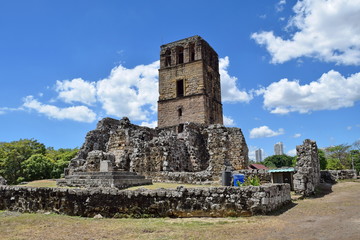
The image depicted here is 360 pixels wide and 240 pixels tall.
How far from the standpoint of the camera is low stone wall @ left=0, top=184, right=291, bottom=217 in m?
7.75

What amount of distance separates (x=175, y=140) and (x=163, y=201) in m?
10.5

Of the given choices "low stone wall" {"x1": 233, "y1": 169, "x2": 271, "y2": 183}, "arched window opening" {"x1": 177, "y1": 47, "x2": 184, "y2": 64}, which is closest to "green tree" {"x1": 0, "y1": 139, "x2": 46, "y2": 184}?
"arched window opening" {"x1": 177, "y1": 47, "x2": 184, "y2": 64}

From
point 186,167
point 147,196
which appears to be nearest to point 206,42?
point 186,167

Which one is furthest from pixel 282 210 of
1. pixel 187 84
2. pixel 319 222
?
pixel 187 84

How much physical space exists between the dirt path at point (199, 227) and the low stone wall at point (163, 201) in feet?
1.12

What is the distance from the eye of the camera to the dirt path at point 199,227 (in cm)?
592

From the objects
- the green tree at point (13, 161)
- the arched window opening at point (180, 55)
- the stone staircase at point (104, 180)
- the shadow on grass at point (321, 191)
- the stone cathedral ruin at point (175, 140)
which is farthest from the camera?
the arched window opening at point (180, 55)

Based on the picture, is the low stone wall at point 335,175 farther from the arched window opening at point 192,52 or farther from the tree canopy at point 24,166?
the tree canopy at point 24,166

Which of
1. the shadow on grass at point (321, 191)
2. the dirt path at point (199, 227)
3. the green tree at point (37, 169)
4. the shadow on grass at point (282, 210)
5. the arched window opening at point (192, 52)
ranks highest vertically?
the arched window opening at point (192, 52)

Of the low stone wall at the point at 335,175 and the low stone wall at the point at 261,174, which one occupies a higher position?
the low stone wall at the point at 261,174

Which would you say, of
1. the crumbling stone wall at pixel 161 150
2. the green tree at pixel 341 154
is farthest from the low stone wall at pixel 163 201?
the green tree at pixel 341 154

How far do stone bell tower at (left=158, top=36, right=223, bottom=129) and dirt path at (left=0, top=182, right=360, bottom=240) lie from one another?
78.5 ft

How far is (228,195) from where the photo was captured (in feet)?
Result: 25.7

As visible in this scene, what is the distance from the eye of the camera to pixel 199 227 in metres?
6.70
